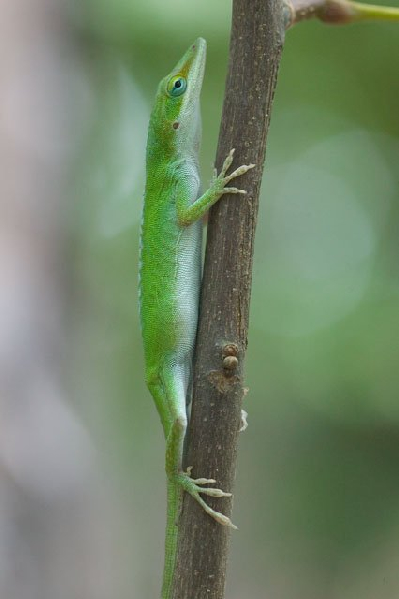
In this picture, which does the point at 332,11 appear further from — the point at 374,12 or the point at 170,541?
the point at 170,541

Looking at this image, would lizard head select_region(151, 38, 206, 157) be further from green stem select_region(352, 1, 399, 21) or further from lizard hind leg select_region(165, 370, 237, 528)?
lizard hind leg select_region(165, 370, 237, 528)

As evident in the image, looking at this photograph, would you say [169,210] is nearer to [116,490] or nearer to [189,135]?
[189,135]

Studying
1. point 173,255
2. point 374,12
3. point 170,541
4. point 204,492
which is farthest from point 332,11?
point 170,541

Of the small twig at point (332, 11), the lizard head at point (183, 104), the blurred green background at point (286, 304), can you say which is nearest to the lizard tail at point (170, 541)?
the lizard head at point (183, 104)

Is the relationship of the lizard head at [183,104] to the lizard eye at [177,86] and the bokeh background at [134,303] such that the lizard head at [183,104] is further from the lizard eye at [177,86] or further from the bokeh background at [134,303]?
the bokeh background at [134,303]

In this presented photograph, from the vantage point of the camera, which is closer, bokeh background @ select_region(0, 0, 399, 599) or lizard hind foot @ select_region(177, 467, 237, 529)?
lizard hind foot @ select_region(177, 467, 237, 529)

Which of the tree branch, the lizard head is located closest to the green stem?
the tree branch
